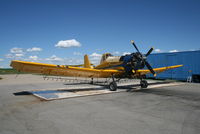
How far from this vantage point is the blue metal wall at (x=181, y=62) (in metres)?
20.8

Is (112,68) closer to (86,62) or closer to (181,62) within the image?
(86,62)

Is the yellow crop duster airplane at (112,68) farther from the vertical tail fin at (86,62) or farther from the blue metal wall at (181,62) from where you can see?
the blue metal wall at (181,62)

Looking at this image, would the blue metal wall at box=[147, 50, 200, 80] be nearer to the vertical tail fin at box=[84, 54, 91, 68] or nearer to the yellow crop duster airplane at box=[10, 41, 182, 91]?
the yellow crop duster airplane at box=[10, 41, 182, 91]

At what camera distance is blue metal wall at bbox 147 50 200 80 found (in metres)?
20.8

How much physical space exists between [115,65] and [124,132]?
364 inches

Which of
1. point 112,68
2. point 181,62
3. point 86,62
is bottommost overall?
point 112,68

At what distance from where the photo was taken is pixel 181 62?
22.3 m

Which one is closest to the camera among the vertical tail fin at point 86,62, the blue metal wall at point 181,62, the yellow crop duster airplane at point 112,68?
the yellow crop duster airplane at point 112,68

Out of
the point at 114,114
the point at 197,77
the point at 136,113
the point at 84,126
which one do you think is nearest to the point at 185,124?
the point at 136,113

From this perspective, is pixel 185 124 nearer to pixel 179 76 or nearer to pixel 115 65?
pixel 115 65

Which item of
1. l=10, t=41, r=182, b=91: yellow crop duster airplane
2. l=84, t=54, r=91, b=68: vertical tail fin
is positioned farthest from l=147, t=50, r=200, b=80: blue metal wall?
l=84, t=54, r=91, b=68: vertical tail fin

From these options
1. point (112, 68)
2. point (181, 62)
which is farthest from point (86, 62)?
point (181, 62)

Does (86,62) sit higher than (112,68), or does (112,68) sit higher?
(86,62)

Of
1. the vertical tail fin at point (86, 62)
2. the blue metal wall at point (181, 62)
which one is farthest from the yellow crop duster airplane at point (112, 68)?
the blue metal wall at point (181, 62)
